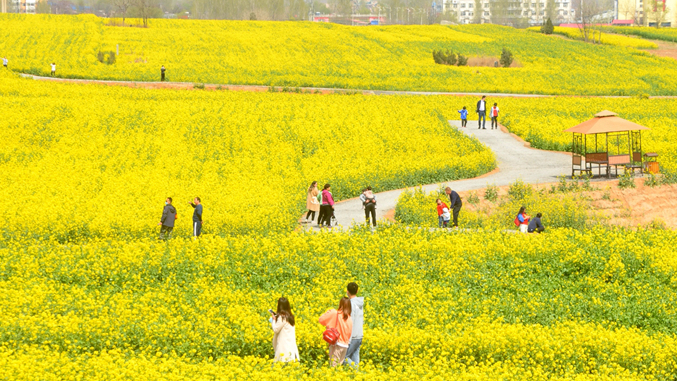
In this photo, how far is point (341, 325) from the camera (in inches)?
463

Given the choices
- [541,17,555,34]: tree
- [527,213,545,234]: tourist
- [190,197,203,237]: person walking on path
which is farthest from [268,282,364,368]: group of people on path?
[541,17,555,34]: tree

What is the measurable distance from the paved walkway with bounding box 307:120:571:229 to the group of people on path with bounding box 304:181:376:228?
48cm

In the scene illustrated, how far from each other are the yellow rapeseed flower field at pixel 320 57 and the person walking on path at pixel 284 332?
4896 cm

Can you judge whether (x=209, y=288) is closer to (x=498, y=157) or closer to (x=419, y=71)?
(x=498, y=157)

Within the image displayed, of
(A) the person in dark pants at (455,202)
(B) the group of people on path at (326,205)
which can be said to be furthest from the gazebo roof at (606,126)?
(B) the group of people on path at (326,205)

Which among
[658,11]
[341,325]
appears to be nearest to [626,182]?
[341,325]

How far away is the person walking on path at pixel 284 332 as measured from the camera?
11.5m

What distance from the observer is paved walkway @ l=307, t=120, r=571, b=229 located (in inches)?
1025

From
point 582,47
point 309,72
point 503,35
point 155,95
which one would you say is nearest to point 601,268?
point 155,95

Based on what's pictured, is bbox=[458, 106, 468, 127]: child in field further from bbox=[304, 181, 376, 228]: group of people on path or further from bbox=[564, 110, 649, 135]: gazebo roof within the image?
bbox=[304, 181, 376, 228]: group of people on path

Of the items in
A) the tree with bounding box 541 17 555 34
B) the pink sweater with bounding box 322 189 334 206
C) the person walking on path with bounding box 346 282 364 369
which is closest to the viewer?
the person walking on path with bounding box 346 282 364 369

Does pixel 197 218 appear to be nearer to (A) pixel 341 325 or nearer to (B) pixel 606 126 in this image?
(A) pixel 341 325

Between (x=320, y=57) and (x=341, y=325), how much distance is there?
221 feet

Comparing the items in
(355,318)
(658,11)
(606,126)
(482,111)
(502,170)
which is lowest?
(355,318)
